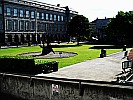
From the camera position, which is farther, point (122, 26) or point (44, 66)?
point (122, 26)

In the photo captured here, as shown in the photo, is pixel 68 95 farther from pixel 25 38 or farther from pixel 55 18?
pixel 55 18

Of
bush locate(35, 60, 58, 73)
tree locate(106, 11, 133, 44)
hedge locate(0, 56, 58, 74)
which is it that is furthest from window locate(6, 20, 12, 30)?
bush locate(35, 60, 58, 73)

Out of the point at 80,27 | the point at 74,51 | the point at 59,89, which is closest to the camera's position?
the point at 59,89

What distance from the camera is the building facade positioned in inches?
3036

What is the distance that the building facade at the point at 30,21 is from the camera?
77.1 m

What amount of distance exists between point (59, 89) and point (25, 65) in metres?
7.83

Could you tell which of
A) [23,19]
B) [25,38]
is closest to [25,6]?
[23,19]

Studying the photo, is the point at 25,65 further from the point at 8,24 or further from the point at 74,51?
the point at 8,24

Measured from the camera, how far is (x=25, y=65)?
79.2ft

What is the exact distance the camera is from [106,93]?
15281 mm

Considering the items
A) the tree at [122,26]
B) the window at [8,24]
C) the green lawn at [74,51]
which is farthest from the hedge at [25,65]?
the window at [8,24]

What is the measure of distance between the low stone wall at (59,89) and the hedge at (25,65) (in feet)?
9.84

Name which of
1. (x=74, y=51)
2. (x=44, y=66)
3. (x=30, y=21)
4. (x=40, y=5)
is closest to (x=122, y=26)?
(x=74, y=51)

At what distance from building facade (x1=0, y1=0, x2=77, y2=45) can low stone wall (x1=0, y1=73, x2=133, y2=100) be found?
57675 millimetres
